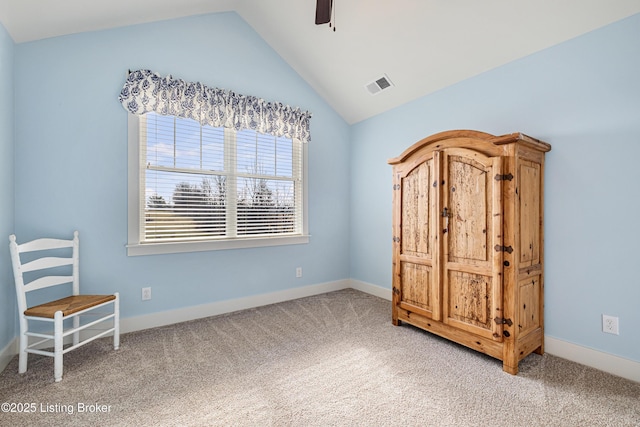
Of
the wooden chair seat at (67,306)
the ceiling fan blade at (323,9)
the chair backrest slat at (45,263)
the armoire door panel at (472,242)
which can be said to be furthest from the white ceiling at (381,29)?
the wooden chair seat at (67,306)

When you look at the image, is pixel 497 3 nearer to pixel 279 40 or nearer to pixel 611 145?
pixel 611 145

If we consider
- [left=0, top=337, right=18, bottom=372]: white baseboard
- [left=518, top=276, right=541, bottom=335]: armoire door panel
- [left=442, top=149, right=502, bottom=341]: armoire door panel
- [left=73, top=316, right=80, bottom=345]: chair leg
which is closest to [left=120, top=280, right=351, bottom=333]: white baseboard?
[left=73, top=316, right=80, bottom=345]: chair leg

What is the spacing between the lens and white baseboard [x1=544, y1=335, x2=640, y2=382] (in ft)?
6.42

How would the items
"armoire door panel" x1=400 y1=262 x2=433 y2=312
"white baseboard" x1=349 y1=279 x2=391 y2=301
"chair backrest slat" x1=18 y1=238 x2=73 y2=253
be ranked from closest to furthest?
"chair backrest slat" x1=18 y1=238 x2=73 y2=253 < "armoire door panel" x1=400 y1=262 x2=433 y2=312 < "white baseboard" x1=349 y1=279 x2=391 y2=301

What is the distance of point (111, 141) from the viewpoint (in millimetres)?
2637

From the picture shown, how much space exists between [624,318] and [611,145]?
121 centimetres

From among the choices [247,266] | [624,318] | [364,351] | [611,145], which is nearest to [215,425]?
[364,351]

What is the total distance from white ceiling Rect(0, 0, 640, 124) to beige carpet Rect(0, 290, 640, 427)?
8.28 ft

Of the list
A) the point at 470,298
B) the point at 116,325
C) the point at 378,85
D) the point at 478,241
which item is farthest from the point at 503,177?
the point at 116,325

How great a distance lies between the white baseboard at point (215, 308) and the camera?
2.76 m

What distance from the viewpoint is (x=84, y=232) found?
2539 millimetres

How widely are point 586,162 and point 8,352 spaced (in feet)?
14.8

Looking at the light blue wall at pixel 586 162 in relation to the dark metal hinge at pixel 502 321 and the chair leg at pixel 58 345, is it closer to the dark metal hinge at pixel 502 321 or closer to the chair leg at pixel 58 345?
the dark metal hinge at pixel 502 321

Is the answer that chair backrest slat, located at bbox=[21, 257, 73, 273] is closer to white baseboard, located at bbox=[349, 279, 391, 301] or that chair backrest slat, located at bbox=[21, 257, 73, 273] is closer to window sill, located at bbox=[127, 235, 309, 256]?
window sill, located at bbox=[127, 235, 309, 256]
